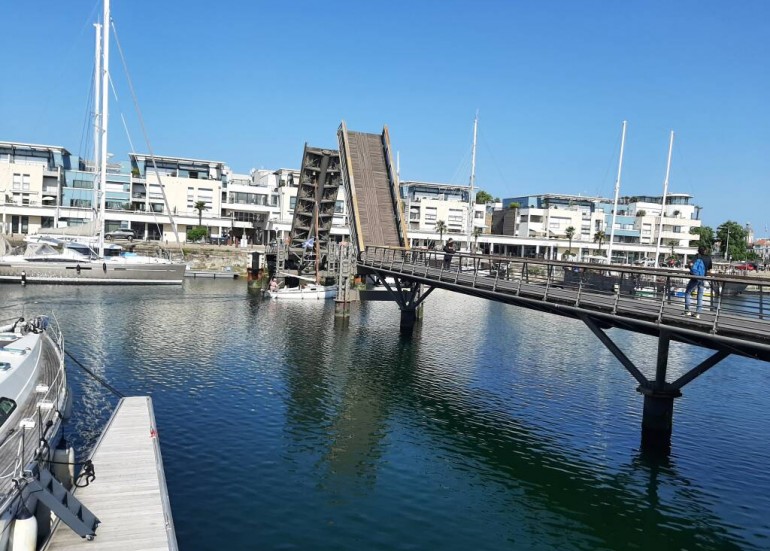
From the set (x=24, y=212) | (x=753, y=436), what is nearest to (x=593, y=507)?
(x=753, y=436)

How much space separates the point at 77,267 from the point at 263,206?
170ft

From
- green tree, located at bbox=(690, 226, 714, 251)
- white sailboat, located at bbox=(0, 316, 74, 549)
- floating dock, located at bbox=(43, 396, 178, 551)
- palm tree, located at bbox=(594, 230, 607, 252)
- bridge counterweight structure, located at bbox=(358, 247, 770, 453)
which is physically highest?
green tree, located at bbox=(690, 226, 714, 251)

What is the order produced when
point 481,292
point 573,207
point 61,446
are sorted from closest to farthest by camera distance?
point 61,446 → point 481,292 → point 573,207

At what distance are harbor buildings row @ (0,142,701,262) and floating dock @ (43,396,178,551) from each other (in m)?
Answer: 71.2

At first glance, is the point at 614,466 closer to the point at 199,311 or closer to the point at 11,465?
the point at 11,465

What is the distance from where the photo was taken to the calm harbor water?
53.1 feet

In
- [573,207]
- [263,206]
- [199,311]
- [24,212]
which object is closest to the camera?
[199,311]

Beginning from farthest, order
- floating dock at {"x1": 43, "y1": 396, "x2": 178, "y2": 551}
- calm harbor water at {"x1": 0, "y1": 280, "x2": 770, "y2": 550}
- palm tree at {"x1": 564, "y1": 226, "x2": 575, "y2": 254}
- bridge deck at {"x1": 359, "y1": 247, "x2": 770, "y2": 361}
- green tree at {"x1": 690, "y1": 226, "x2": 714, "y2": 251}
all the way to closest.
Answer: green tree at {"x1": 690, "y1": 226, "x2": 714, "y2": 251} < palm tree at {"x1": 564, "y1": 226, "x2": 575, "y2": 254} < bridge deck at {"x1": 359, "y1": 247, "x2": 770, "y2": 361} < calm harbor water at {"x1": 0, "y1": 280, "x2": 770, "y2": 550} < floating dock at {"x1": 43, "y1": 396, "x2": 178, "y2": 551}

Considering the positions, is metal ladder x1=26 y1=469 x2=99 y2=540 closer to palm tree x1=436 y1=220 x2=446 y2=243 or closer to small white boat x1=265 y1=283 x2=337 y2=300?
small white boat x1=265 y1=283 x2=337 y2=300

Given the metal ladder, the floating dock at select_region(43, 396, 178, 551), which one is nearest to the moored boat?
the floating dock at select_region(43, 396, 178, 551)

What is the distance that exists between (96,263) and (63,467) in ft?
197

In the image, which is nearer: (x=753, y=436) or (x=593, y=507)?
(x=593, y=507)

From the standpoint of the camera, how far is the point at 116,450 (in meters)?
17.0

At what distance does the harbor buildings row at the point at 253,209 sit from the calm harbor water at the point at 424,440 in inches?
2116
